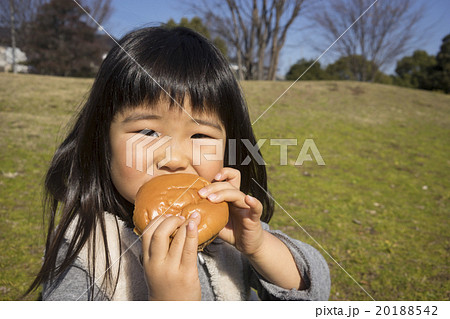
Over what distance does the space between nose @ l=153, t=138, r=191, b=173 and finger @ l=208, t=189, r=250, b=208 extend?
0.54 ft

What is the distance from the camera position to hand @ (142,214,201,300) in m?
1.11

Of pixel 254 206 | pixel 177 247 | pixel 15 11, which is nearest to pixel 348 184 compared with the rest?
pixel 254 206

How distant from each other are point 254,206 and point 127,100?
0.65 meters

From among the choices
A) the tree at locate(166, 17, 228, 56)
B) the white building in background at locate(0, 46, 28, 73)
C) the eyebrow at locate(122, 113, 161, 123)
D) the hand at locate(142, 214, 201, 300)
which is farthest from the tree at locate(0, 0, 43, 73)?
the white building in background at locate(0, 46, 28, 73)

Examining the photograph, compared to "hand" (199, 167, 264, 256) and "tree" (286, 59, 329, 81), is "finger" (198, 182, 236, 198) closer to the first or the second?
"hand" (199, 167, 264, 256)

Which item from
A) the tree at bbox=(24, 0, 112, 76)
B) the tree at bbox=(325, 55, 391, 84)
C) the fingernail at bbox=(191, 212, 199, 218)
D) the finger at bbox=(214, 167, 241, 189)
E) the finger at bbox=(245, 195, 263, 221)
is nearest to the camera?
the fingernail at bbox=(191, 212, 199, 218)

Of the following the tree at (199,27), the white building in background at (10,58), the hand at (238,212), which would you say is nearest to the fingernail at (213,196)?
the hand at (238,212)

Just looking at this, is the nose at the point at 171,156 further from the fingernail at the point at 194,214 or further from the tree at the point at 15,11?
the tree at the point at 15,11

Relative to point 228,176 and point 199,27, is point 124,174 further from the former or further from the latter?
point 199,27

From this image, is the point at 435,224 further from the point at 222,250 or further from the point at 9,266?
the point at 9,266

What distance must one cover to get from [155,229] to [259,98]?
2.94m

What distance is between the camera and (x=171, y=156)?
50.4 inches

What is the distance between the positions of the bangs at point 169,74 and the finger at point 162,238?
45 centimetres
